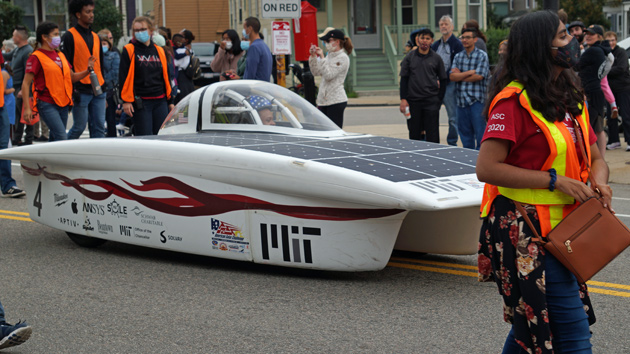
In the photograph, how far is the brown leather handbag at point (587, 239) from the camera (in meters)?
3.19

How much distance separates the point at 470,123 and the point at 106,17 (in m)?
37.2

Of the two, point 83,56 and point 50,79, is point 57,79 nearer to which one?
point 50,79

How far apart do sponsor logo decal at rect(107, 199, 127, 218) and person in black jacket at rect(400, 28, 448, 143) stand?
557 centimetres

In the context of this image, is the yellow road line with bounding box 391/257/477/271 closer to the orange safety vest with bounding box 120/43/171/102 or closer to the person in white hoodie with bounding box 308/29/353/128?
the orange safety vest with bounding box 120/43/171/102

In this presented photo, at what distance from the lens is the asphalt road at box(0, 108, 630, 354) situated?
15.7 ft

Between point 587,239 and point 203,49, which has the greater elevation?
point 203,49

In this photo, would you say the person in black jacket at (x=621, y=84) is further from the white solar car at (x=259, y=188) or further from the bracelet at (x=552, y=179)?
the bracelet at (x=552, y=179)

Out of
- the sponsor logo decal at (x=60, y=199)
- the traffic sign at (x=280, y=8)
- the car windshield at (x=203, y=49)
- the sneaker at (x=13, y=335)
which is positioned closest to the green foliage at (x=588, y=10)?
the car windshield at (x=203, y=49)

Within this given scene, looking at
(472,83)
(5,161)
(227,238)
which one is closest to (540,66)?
(227,238)

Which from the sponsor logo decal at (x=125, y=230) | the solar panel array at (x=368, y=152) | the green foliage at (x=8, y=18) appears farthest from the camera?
the green foliage at (x=8, y=18)

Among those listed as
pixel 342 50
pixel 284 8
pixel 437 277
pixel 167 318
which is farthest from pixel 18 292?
pixel 284 8

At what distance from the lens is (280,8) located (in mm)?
13055

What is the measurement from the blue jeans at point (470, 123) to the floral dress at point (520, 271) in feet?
25.5

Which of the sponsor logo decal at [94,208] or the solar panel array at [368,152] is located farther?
the sponsor logo decal at [94,208]
